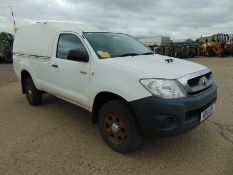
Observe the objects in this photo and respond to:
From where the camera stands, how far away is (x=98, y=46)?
398cm

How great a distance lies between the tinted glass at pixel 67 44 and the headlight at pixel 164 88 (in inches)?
58.5

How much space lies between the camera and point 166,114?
293 centimetres

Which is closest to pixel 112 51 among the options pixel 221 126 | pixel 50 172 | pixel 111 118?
pixel 111 118

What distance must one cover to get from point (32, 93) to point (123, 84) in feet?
11.1

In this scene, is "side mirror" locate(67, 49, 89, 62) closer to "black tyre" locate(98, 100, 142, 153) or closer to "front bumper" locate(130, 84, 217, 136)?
"black tyre" locate(98, 100, 142, 153)

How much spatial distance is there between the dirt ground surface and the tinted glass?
133 centimetres

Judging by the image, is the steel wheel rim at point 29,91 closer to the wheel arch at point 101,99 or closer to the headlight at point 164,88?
the wheel arch at point 101,99

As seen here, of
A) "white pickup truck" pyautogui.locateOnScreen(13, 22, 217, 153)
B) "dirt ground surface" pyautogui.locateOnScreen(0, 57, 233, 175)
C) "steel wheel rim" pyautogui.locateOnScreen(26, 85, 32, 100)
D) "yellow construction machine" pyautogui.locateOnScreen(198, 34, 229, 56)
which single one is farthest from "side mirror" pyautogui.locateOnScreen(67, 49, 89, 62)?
"yellow construction machine" pyautogui.locateOnScreen(198, 34, 229, 56)

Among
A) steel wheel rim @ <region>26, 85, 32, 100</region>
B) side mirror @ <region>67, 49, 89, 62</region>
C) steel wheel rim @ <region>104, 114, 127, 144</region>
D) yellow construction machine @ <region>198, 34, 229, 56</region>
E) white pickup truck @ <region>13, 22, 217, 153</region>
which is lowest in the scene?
steel wheel rim @ <region>104, 114, 127, 144</region>

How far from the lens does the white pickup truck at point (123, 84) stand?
2998 mm

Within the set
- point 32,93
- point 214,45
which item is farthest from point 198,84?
point 214,45

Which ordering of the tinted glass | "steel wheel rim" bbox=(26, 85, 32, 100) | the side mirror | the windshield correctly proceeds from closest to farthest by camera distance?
the side mirror → the windshield → the tinted glass → "steel wheel rim" bbox=(26, 85, 32, 100)

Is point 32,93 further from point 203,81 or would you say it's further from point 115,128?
point 203,81

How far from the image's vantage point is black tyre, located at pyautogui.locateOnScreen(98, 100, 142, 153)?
3248 mm
